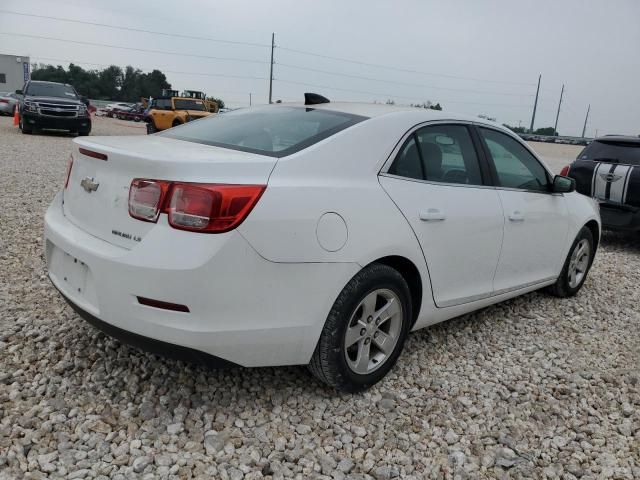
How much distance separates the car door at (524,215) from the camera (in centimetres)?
370

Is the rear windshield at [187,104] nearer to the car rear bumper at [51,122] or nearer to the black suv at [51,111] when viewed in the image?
the black suv at [51,111]

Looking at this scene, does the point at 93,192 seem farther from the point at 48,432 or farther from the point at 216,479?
the point at 216,479

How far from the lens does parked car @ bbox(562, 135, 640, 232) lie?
6.77 meters

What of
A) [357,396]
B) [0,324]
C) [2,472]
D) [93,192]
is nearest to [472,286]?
[357,396]

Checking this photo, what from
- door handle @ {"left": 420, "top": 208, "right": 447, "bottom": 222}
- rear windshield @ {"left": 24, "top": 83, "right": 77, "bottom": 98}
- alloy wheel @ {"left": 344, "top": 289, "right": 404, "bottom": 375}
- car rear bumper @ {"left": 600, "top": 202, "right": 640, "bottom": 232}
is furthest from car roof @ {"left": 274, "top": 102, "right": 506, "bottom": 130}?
rear windshield @ {"left": 24, "top": 83, "right": 77, "bottom": 98}

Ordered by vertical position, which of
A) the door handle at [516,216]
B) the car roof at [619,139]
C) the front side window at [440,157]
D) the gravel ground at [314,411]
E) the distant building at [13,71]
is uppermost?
the distant building at [13,71]

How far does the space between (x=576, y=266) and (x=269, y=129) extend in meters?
3.18

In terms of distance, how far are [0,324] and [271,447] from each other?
2001 mm

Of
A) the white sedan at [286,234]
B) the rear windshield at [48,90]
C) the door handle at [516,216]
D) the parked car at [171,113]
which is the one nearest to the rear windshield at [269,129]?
the white sedan at [286,234]

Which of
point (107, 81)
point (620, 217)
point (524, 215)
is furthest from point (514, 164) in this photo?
point (107, 81)

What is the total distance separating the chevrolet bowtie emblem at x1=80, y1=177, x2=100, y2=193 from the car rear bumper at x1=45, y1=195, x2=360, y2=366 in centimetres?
24

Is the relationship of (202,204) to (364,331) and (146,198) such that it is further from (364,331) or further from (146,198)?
(364,331)

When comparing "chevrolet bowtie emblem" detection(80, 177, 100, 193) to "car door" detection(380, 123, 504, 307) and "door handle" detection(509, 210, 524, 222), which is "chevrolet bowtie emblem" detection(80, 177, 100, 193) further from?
"door handle" detection(509, 210, 524, 222)

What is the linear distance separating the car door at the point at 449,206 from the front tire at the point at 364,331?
31 centimetres
